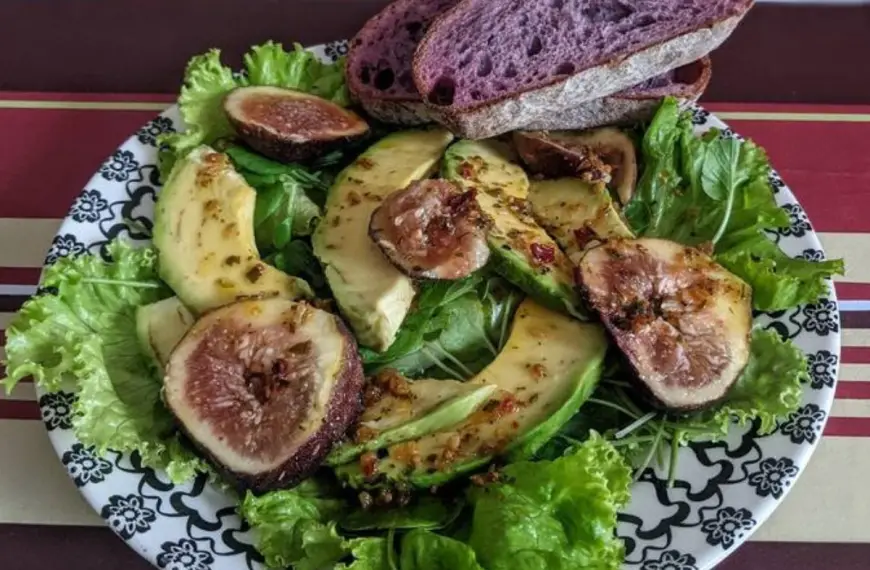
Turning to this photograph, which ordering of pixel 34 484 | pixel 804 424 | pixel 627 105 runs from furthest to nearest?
pixel 627 105 < pixel 34 484 < pixel 804 424

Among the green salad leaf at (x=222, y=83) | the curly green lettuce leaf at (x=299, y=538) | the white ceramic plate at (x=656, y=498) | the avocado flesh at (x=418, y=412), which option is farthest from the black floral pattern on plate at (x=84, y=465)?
the green salad leaf at (x=222, y=83)


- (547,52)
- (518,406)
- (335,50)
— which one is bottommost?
(518,406)

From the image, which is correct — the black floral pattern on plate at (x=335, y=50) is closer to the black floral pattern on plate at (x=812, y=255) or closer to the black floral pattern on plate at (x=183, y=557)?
the black floral pattern on plate at (x=812, y=255)

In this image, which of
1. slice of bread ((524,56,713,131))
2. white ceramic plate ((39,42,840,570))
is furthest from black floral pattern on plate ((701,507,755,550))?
slice of bread ((524,56,713,131))

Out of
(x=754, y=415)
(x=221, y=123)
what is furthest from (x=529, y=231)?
(x=221, y=123)

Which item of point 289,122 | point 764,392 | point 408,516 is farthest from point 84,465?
point 764,392

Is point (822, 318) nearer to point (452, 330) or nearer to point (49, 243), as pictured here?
point (452, 330)

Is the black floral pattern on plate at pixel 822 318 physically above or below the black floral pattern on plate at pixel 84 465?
above

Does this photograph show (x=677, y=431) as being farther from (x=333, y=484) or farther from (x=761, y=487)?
(x=333, y=484)
